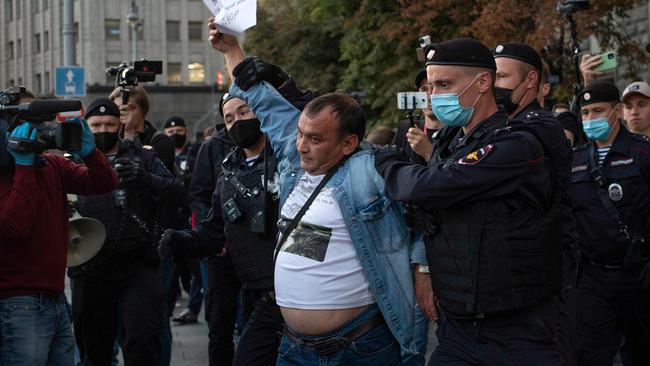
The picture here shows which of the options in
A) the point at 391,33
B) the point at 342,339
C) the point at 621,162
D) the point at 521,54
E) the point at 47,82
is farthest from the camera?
the point at 47,82

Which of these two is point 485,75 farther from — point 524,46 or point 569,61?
point 569,61

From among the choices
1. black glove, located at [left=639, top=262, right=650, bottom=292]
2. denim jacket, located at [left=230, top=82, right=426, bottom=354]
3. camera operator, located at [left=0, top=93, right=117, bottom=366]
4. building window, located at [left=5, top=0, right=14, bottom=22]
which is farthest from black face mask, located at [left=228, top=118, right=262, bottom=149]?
building window, located at [left=5, top=0, right=14, bottom=22]

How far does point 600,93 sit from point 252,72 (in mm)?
3109

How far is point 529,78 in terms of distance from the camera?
5266 millimetres

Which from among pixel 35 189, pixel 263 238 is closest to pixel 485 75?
pixel 263 238

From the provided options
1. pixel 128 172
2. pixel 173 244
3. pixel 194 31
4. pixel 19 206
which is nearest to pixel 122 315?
pixel 128 172

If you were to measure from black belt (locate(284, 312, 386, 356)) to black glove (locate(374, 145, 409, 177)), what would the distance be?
2.21 feet

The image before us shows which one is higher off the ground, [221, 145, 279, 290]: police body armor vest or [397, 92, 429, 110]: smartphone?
[397, 92, 429, 110]: smartphone

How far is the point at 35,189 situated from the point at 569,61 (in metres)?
13.5

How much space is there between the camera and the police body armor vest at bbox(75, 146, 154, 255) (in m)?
6.89

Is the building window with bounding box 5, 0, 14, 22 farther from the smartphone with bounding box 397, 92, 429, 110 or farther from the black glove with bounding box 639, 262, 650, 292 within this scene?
the smartphone with bounding box 397, 92, 429, 110

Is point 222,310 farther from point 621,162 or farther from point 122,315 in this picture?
point 621,162

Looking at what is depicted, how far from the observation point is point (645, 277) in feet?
21.2

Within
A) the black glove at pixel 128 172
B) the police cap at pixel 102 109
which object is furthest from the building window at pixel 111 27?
the black glove at pixel 128 172
